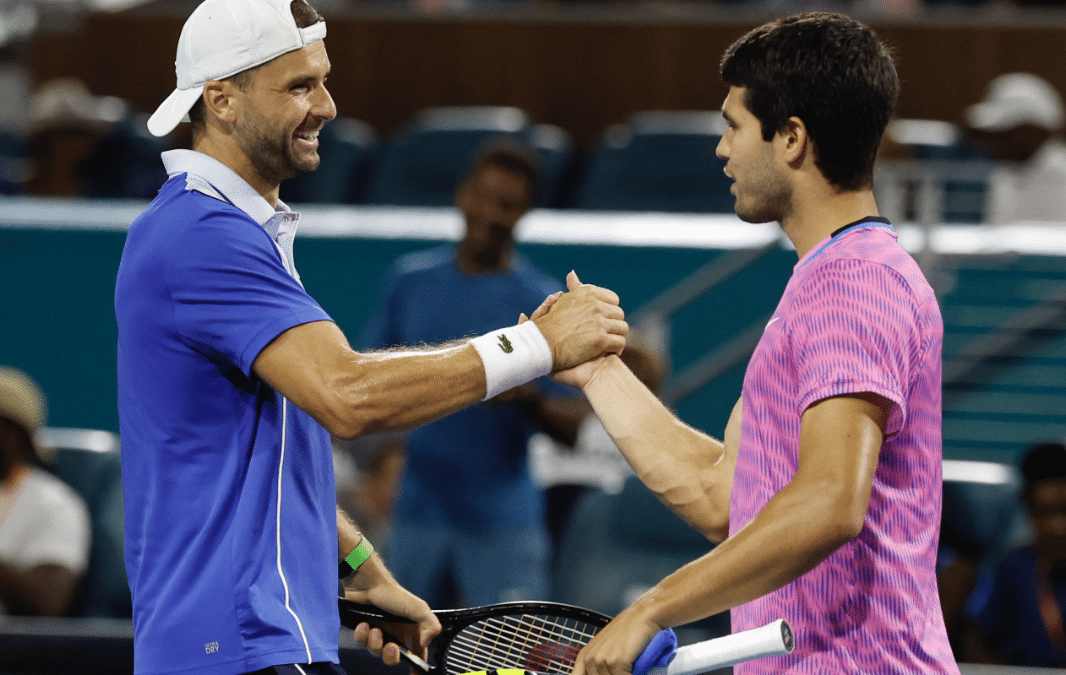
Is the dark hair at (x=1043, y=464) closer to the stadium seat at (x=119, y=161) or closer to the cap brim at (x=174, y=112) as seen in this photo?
the cap brim at (x=174, y=112)

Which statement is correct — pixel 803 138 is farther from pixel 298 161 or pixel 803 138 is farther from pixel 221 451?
pixel 221 451

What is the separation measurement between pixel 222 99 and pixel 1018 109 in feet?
19.9

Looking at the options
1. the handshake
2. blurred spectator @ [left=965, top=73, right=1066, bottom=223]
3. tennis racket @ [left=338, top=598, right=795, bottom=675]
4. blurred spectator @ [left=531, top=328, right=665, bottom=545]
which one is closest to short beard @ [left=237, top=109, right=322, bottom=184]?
the handshake

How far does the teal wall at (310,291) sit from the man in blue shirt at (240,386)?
412cm

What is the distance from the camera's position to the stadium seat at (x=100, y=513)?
5.54m

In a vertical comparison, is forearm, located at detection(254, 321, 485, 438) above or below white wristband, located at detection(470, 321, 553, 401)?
below

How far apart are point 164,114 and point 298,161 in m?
0.26

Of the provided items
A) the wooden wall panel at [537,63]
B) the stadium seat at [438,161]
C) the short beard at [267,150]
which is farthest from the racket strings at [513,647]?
the wooden wall panel at [537,63]

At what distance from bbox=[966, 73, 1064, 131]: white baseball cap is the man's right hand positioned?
219 inches

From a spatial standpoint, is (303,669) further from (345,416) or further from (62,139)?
(62,139)

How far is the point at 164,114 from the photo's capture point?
2.52m

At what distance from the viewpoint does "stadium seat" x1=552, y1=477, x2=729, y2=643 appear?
5.23 metres

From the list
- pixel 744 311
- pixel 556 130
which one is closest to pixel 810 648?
pixel 744 311

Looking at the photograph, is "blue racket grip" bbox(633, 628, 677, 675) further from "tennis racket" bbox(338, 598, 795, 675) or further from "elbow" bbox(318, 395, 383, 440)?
"elbow" bbox(318, 395, 383, 440)
